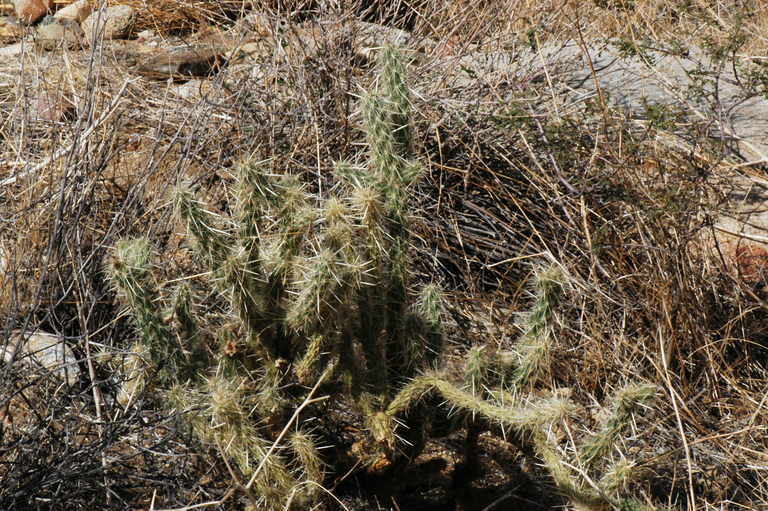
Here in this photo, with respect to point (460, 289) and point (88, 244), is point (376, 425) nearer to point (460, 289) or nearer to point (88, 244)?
point (460, 289)

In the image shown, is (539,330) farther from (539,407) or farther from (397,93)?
(397,93)

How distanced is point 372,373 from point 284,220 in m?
0.52

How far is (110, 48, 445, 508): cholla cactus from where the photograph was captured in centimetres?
222

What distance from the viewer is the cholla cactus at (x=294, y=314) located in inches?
87.4

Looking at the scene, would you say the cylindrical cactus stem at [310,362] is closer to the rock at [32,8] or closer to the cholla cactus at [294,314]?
the cholla cactus at [294,314]

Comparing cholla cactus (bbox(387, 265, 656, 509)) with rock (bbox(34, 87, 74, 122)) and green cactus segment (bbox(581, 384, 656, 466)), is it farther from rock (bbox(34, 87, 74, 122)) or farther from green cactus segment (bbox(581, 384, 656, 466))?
rock (bbox(34, 87, 74, 122))

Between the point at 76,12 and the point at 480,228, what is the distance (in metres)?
3.87

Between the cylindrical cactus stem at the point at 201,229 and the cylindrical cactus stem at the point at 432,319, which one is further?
the cylindrical cactus stem at the point at 432,319

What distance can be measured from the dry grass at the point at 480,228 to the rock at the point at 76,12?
184 cm

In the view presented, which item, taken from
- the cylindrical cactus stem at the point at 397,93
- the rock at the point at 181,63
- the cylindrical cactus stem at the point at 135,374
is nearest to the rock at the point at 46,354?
the cylindrical cactus stem at the point at 135,374

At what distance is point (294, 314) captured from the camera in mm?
2256

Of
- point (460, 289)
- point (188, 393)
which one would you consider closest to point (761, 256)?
point (460, 289)

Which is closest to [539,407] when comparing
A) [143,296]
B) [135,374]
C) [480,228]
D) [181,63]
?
[143,296]

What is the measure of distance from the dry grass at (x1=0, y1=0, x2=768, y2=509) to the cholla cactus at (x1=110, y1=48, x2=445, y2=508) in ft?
0.83
